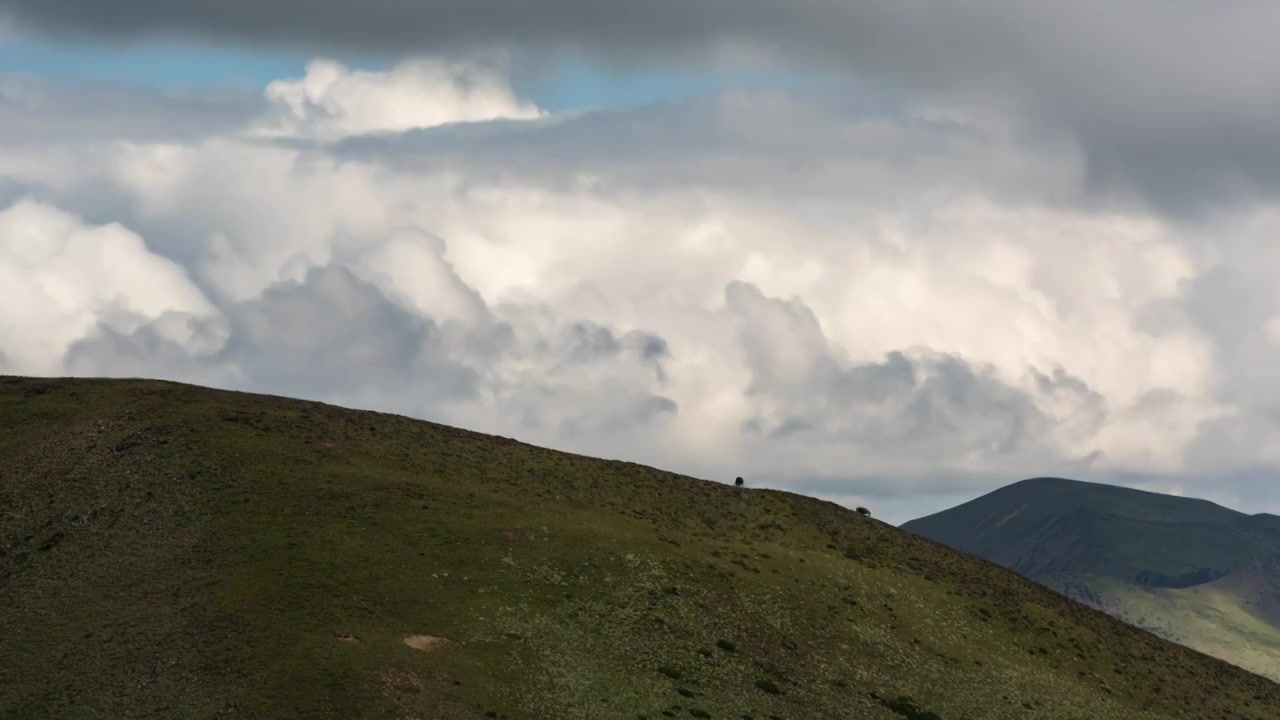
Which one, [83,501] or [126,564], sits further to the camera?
[83,501]

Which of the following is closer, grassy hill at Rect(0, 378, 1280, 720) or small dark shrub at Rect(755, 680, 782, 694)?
grassy hill at Rect(0, 378, 1280, 720)

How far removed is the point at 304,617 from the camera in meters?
109

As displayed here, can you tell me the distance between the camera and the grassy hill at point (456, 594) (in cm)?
10344

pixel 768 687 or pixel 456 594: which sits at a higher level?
pixel 456 594

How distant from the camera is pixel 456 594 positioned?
119500mm

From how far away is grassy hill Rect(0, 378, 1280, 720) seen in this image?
339 ft

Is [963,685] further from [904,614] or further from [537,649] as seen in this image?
[537,649]

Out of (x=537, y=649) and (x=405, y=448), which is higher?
(x=405, y=448)

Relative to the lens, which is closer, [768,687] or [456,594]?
[768,687]

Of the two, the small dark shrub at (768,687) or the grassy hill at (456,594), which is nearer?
the grassy hill at (456,594)

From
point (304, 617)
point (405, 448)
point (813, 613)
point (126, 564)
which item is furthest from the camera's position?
point (405, 448)

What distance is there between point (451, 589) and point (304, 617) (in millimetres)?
15111

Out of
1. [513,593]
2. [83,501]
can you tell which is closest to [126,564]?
[83,501]

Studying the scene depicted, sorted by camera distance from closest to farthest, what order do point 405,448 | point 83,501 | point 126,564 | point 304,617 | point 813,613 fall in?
point 304,617 < point 126,564 < point 83,501 < point 813,613 < point 405,448
